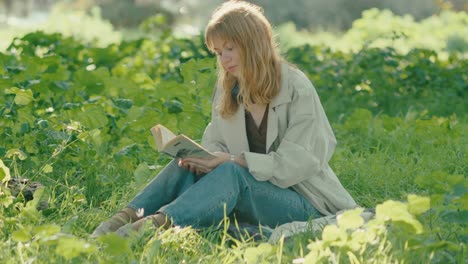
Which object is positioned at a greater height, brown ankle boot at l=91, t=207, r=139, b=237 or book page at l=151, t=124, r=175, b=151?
book page at l=151, t=124, r=175, b=151

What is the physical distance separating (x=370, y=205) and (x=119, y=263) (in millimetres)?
1751

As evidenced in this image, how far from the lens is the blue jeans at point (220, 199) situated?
12.5 feet

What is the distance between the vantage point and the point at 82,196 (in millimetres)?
4242

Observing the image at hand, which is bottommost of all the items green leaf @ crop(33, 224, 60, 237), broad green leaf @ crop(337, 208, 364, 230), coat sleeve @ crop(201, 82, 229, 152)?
coat sleeve @ crop(201, 82, 229, 152)

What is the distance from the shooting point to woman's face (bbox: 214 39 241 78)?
13.2 ft

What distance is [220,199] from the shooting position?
12.5 ft

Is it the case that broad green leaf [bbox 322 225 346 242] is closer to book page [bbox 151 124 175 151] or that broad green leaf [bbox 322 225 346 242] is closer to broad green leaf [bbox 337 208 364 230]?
broad green leaf [bbox 337 208 364 230]

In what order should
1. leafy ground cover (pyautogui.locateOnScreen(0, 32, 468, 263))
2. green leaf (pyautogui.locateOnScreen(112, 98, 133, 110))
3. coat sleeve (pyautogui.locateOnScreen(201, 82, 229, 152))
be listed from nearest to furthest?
leafy ground cover (pyautogui.locateOnScreen(0, 32, 468, 263)) < coat sleeve (pyautogui.locateOnScreen(201, 82, 229, 152)) < green leaf (pyautogui.locateOnScreen(112, 98, 133, 110))

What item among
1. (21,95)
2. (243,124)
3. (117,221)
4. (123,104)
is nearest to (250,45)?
(243,124)

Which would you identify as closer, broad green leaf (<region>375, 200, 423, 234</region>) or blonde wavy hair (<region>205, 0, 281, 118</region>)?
broad green leaf (<region>375, 200, 423, 234</region>)

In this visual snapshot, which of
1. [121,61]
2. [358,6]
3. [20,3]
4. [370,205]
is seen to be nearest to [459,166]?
[370,205]

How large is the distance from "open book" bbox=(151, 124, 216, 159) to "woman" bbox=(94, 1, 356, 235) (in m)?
0.03

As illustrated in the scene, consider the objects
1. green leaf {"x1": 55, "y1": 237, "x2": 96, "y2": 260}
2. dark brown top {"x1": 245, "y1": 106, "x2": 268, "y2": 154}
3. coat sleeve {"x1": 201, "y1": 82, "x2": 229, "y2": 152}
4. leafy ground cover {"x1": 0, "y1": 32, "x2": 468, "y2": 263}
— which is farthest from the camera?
coat sleeve {"x1": 201, "y1": 82, "x2": 229, "y2": 152}

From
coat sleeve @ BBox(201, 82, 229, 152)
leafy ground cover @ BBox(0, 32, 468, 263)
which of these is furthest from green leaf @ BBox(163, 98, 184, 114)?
coat sleeve @ BBox(201, 82, 229, 152)
